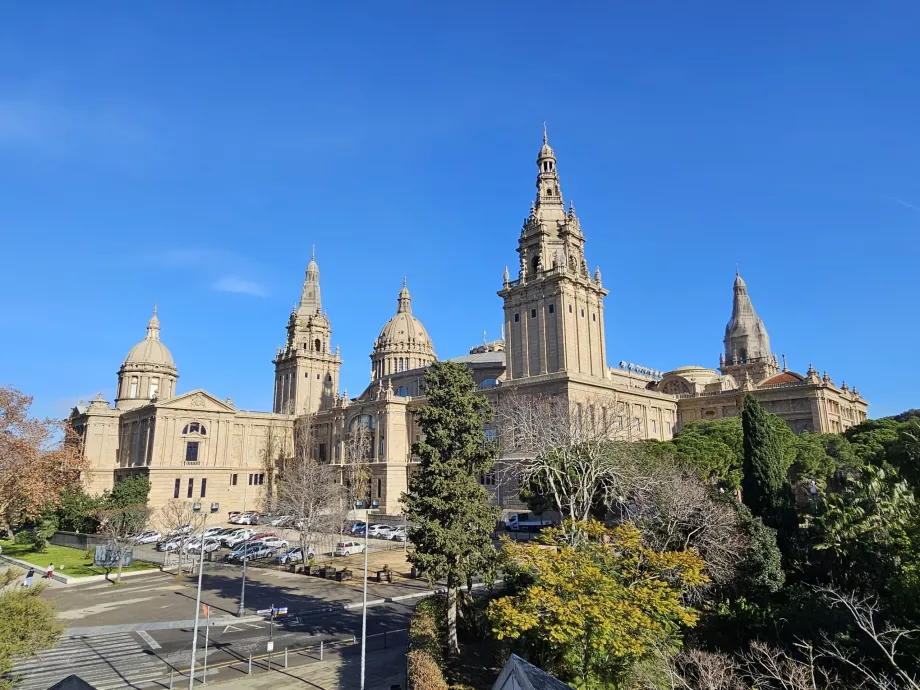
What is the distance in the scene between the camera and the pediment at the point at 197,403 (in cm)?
8194

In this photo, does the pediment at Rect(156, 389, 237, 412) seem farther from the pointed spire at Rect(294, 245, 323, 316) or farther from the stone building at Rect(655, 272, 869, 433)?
the stone building at Rect(655, 272, 869, 433)

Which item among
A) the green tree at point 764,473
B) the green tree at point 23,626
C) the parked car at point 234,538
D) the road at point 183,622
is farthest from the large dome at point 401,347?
the green tree at point 23,626

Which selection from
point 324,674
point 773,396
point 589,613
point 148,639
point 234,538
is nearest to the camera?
point 589,613

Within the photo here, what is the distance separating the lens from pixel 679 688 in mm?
19734

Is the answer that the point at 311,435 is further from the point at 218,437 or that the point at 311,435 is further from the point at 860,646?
the point at 860,646

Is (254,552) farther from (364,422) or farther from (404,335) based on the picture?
(404,335)

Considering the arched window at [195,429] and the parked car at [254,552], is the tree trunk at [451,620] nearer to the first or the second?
the parked car at [254,552]

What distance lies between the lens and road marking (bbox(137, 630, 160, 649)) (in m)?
27.8

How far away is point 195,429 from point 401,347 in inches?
1414

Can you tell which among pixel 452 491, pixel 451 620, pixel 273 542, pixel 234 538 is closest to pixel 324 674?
pixel 451 620

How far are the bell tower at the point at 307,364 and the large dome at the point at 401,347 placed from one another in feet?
25.5

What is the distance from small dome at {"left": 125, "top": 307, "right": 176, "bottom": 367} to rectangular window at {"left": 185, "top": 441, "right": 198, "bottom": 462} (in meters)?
21.3

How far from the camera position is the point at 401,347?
4176 inches

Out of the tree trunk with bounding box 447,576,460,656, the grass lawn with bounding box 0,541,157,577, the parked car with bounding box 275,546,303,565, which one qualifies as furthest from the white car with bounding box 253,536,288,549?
the tree trunk with bounding box 447,576,460,656
